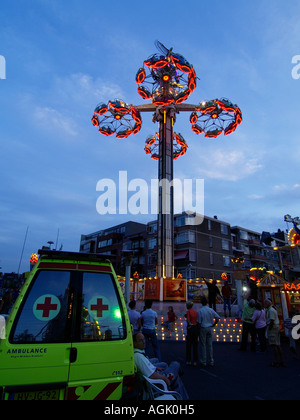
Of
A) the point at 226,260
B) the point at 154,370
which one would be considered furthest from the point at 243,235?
the point at 154,370

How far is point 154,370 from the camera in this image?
3.49 m

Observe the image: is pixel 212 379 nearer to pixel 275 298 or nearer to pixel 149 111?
pixel 275 298

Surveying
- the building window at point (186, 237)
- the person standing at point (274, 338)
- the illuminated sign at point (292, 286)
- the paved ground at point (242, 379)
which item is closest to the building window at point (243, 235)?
the building window at point (186, 237)

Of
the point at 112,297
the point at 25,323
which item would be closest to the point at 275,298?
the point at 112,297

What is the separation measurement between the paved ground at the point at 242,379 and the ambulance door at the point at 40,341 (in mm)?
3250

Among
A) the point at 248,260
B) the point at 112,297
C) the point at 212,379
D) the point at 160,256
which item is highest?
the point at 248,260

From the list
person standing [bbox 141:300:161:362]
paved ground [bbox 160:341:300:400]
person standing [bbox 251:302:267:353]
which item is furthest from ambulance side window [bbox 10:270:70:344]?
person standing [bbox 251:302:267:353]

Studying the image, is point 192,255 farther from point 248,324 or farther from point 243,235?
point 248,324

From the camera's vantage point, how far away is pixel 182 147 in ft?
90.2

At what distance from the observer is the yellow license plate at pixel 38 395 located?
2.54m

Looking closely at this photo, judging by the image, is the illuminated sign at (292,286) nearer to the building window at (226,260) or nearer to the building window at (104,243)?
the building window at (226,260)

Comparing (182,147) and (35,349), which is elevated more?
(182,147)

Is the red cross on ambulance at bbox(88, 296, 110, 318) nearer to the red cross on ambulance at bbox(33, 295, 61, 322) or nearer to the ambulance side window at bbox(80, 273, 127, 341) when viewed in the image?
the ambulance side window at bbox(80, 273, 127, 341)
